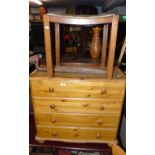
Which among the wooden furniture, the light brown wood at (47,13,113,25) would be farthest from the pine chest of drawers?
the light brown wood at (47,13,113,25)

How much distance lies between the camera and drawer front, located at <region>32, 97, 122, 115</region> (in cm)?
122

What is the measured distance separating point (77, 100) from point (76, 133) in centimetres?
32

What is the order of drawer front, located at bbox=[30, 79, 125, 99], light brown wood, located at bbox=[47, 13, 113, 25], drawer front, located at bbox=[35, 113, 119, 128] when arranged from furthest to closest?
drawer front, located at bbox=[35, 113, 119, 128], drawer front, located at bbox=[30, 79, 125, 99], light brown wood, located at bbox=[47, 13, 113, 25]

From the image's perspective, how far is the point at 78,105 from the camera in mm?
1234

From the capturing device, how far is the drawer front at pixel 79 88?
3.80 feet

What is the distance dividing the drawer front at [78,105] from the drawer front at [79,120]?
0.05 metres

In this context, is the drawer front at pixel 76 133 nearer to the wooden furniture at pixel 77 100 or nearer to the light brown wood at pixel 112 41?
the wooden furniture at pixel 77 100

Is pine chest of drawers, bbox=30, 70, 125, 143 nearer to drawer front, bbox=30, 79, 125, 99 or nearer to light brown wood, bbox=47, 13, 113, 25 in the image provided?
drawer front, bbox=30, 79, 125, 99

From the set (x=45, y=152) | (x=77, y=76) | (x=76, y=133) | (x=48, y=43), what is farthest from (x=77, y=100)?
(x=45, y=152)

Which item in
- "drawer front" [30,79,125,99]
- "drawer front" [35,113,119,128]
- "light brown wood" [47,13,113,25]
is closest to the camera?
"light brown wood" [47,13,113,25]

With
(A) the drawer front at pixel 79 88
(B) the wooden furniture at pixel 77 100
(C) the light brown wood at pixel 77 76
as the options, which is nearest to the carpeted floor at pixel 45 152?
(B) the wooden furniture at pixel 77 100
